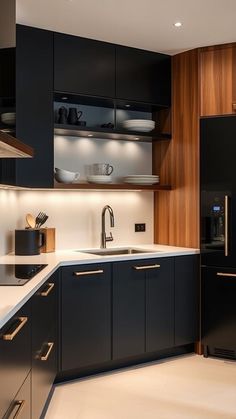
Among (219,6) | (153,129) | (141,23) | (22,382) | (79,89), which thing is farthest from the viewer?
(153,129)

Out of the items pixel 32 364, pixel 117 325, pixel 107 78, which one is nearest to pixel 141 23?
pixel 107 78

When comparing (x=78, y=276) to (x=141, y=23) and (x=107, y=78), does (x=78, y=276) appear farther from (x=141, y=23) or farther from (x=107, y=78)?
(x=141, y=23)

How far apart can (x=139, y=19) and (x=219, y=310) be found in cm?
230

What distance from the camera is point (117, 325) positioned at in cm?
328

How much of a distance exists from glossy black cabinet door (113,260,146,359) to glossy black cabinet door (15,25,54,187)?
2.84 ft

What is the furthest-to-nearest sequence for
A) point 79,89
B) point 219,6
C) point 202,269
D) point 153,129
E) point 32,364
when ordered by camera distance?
1. point 153,129
2. point 202,269
3. point 79,89
4. point 219,6
5. point 32,364

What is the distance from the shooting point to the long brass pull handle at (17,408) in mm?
1690

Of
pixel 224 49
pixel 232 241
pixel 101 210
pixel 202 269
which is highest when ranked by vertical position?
pixel 224 49

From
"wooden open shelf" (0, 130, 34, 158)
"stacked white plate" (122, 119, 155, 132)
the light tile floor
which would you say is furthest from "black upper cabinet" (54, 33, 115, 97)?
the light tile floor

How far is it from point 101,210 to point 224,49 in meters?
1.68

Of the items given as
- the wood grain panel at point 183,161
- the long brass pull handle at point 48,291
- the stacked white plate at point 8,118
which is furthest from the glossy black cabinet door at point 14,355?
the wood grain panel at point 183,161

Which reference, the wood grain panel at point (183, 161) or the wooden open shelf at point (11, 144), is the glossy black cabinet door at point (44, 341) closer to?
the wooden open shelf at point (11, 144)

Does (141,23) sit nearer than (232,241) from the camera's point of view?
Yes

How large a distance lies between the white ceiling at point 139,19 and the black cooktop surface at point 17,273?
1.67m
